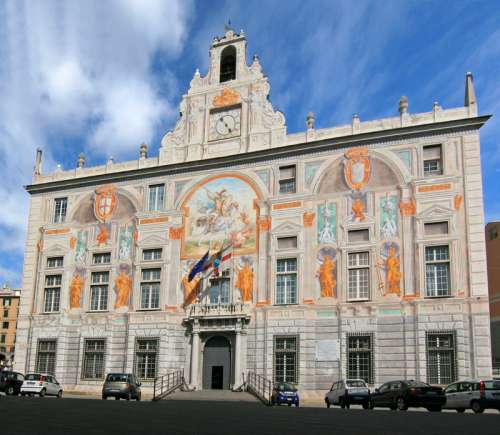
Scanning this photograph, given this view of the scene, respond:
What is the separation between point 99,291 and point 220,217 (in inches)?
370

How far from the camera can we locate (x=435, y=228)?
109 ft

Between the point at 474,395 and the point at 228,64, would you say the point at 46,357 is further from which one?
the point at 474,395

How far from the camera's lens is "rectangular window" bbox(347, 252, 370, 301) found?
34062 millimetres

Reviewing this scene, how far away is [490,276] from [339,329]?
30752 millimetres

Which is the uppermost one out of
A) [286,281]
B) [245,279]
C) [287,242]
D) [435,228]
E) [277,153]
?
[277,153]

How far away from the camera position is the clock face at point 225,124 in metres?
40.4

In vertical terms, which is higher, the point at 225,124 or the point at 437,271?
the point at 225,124

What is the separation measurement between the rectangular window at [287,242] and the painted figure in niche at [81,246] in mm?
13557

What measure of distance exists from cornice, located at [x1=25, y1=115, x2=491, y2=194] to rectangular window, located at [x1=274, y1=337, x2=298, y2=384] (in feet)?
35.4

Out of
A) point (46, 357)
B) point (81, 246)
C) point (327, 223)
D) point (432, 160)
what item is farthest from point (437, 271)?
point (46, 357)

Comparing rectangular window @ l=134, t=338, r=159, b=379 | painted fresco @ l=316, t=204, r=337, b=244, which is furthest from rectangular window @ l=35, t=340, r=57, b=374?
painted fresco @ l=316, t=204, r=337, b=244

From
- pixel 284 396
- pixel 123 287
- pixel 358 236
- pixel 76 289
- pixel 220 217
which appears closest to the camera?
pixel 284 396

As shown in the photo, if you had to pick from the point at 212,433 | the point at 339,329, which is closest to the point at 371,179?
the point at 339,329

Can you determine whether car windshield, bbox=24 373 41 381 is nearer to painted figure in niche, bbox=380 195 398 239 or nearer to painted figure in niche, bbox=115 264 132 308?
painted figure in niche, bbox=115 264 132 308
